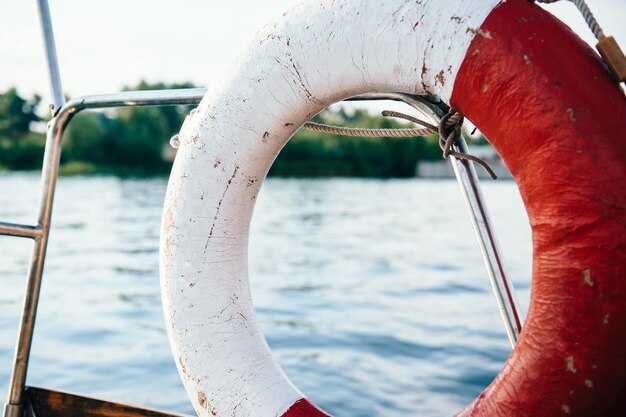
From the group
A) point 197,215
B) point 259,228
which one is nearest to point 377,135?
point 197,215

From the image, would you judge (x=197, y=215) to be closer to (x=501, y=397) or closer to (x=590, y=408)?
(x=501, y=397)

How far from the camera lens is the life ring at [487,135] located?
34.9 inches

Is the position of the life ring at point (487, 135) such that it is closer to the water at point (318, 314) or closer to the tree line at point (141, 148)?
the water at point (318, 314)

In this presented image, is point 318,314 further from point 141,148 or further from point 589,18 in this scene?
point 141,148

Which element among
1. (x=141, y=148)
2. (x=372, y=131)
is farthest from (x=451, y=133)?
(x=141, y=148)

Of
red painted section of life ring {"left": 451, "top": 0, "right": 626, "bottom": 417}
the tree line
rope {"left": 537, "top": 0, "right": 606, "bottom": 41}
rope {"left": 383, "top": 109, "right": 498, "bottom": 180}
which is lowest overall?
red painted section of life ring {"left": 451, "top": 0, "right": 626, "bottom": 417}

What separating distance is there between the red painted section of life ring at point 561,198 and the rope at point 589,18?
1.3 inches

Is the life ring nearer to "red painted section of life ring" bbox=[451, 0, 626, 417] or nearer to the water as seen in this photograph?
"red painted section of life ring" bbox=[451, 0, 626, 417]

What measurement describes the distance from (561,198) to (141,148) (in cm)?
4365

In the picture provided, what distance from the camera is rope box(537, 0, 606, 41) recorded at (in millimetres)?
983

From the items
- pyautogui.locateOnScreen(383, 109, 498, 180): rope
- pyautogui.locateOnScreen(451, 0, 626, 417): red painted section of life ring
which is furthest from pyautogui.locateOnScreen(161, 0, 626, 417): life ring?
pyautogui.locateOnScreen(383, 109, 498, 180): rope

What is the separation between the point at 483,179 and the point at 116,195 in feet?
73.9

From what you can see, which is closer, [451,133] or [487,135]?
[487,135]

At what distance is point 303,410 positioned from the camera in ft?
3.85
